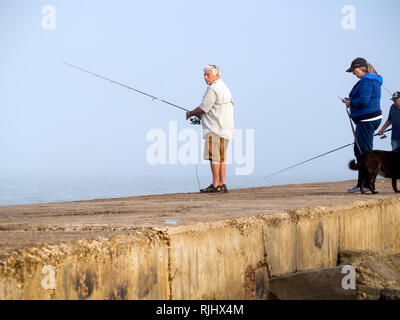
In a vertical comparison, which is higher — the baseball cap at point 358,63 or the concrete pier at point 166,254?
the baseball cap at point 358,63

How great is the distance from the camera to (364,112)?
7.44m

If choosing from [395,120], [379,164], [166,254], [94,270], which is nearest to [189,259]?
[166,254]

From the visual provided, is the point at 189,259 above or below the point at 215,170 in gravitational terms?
below

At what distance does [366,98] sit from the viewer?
7.34 meters

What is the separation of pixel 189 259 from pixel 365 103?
492 centimetres

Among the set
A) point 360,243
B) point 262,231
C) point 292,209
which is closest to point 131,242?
point 262,231

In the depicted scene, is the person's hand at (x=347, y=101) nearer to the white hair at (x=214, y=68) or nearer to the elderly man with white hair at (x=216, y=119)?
the elderly man with white hair at (x=216, y=119)

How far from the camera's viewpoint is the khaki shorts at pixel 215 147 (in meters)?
7.82

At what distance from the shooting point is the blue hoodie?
24.1 ft

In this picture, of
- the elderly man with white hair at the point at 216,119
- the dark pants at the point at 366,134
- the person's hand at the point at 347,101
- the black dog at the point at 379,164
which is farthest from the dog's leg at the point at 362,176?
the elderly man with white hair at the point at 216,119

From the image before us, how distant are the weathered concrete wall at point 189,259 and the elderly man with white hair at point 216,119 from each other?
294 centimetres

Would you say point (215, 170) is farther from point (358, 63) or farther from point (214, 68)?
point (358, 63)

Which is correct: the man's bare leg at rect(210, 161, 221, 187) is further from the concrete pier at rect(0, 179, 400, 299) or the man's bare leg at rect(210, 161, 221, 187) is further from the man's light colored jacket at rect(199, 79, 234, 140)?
the concrete pier at rect(0, 179, 400, 299)

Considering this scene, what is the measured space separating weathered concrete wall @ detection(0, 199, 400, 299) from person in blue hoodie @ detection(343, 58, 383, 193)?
102 inches
